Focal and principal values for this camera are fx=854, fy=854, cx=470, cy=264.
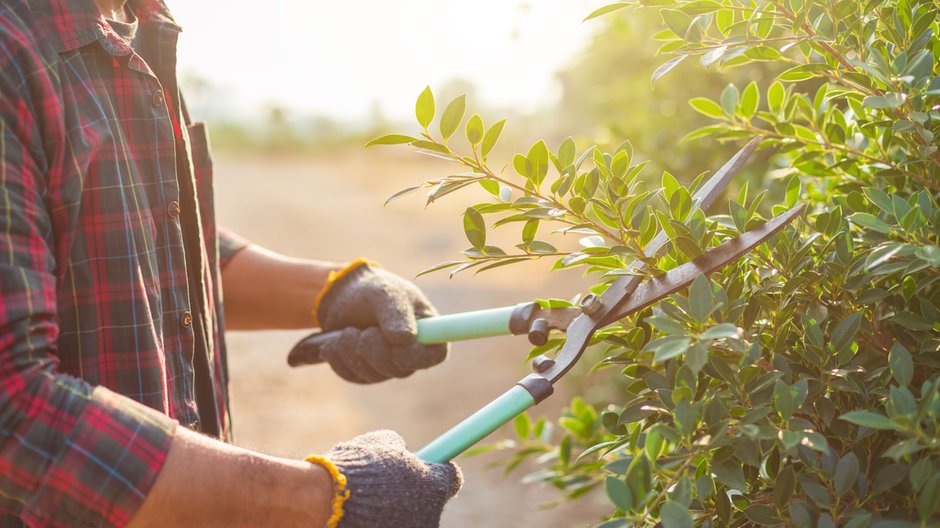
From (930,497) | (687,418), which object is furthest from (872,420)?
(687,418)

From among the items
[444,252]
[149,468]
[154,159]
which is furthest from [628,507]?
[444,252]

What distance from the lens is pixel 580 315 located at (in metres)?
1.46

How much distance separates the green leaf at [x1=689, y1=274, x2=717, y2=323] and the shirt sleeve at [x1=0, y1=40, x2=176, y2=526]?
2.39 ft

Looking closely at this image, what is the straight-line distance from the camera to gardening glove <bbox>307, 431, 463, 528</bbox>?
130 centimetres

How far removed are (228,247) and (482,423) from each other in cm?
102

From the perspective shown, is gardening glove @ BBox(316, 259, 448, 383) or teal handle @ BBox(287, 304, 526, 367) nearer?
teal handle @ BBox(287, 304, 526, 367)

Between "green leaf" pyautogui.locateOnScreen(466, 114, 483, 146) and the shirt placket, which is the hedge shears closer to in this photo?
"green leaf" pyautogui.locateOnScreen(466, 114, 483, 146)

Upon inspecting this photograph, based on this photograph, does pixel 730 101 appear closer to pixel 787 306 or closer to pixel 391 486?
pixel 787 306

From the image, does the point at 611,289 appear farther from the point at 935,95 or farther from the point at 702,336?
the point at 935,95

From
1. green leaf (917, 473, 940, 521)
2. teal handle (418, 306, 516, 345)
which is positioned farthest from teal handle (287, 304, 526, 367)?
green leaf (917, 473, 940, 521)

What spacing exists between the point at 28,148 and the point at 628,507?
0.91 m

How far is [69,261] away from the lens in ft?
4.25

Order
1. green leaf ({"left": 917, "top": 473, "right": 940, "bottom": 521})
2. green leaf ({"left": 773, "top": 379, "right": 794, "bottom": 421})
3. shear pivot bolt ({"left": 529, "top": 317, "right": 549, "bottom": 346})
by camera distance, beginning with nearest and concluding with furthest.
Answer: green leaf ({"left": 917, "top": 473, "right": 940, "bottom": 521}) → green leaf ({"left": 773, "top": 379, "right": 794, "bottom": 421}) → shear pivot bolt ({"left": 529, "top": 317, "right": 549, "bottom": 346})

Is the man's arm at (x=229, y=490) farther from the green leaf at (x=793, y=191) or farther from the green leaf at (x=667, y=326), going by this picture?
the green leaf at (x=793, y=191)
